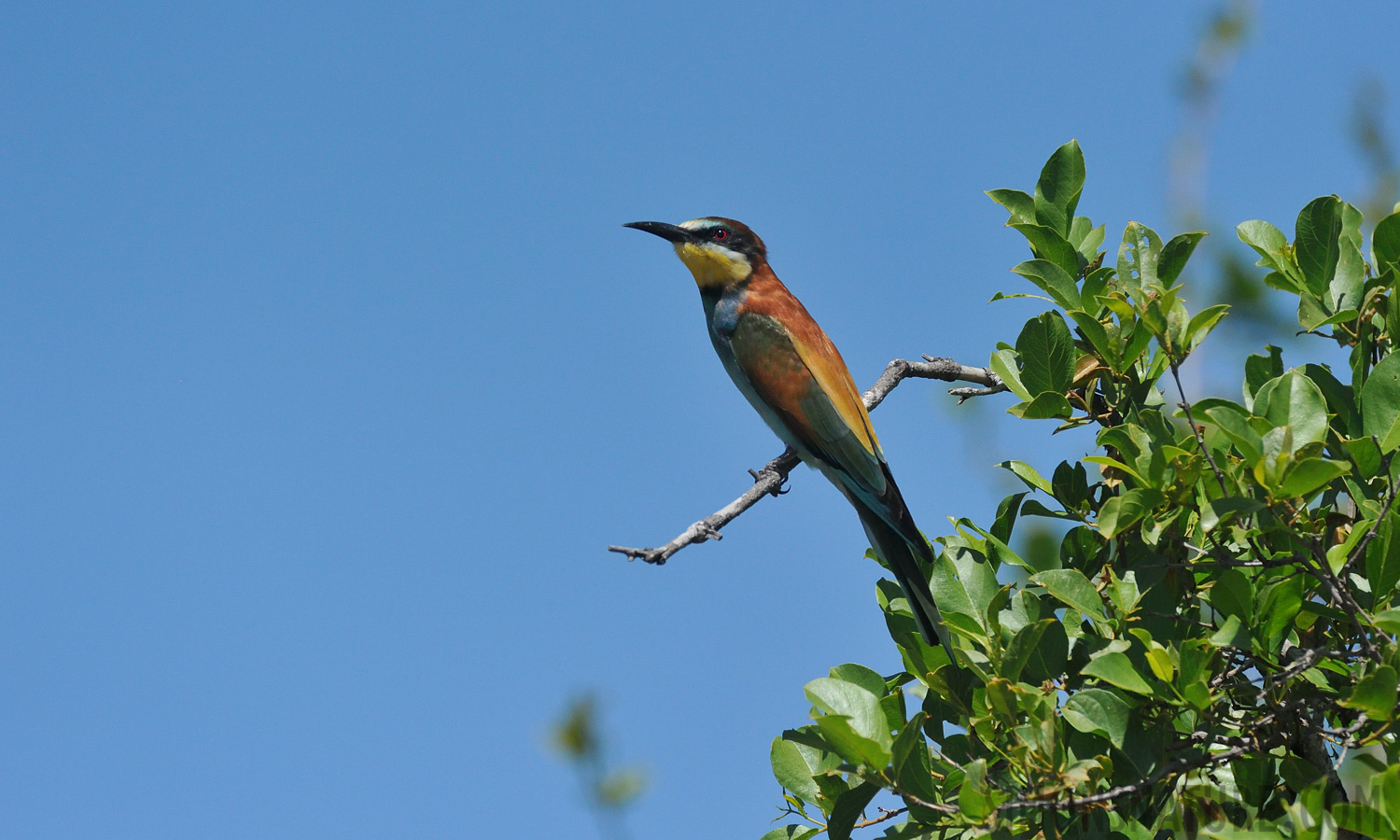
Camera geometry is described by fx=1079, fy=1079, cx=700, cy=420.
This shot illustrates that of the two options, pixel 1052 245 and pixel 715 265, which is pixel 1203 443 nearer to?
pixel 1052 245

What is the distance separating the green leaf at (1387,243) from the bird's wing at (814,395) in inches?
70.7

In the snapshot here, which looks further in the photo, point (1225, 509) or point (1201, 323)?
point (1201, 323)

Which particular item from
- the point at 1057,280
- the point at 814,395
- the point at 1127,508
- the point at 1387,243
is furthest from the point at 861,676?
the point at 814,395

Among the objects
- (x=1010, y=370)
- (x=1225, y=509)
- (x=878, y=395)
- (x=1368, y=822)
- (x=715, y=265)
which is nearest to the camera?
(x=1368, y=822)

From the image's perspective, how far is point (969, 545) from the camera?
6.65 feet

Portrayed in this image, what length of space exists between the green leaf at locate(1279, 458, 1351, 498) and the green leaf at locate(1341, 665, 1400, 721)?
0.26 m

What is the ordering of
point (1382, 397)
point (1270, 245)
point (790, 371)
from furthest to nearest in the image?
point (790, 371), point (1270, 245), point (1382, 397)

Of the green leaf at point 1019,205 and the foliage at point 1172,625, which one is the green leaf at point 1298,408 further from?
the green leaf at point 1019,205

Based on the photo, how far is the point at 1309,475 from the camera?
5.04 feet

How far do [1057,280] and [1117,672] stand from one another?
892mm

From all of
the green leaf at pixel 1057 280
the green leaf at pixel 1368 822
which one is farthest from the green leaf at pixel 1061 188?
the green leaf at pixel 1368 822

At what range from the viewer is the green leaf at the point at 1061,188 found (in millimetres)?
2342

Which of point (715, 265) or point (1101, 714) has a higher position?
point (715, 265)

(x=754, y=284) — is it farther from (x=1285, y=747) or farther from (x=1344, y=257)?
(x=1285, y=747)
